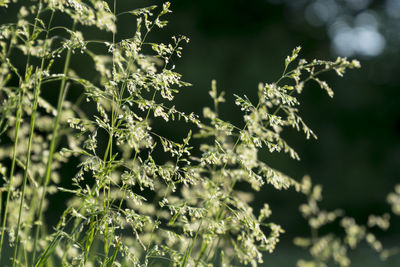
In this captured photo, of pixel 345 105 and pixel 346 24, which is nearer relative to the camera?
pixel 345 105

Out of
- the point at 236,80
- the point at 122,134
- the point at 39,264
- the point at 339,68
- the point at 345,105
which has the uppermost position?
the point at 345,105

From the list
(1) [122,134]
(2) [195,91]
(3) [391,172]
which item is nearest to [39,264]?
(1) [122,134]

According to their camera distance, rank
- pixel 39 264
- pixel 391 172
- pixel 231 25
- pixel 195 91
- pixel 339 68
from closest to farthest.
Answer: pixel 39 264
pixel 339 68
pixel 195 91
pixel 231 25
pixel 391 172

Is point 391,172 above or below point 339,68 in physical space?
above

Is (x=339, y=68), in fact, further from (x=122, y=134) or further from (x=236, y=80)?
(x=236, y=80)

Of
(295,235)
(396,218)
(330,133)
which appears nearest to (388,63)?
(330,133)

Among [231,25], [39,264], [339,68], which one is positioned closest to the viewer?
[39,264]

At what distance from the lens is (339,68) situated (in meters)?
1.56

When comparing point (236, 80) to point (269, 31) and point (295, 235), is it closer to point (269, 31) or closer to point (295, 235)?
point (269, 31)

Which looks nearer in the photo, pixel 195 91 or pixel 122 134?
pixel 122 134

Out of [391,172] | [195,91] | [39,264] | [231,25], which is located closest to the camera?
[39,264]

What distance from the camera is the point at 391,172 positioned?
1242 centimetres

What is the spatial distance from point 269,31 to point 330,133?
256 centimetres

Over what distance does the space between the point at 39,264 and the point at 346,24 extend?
40.8 feet
